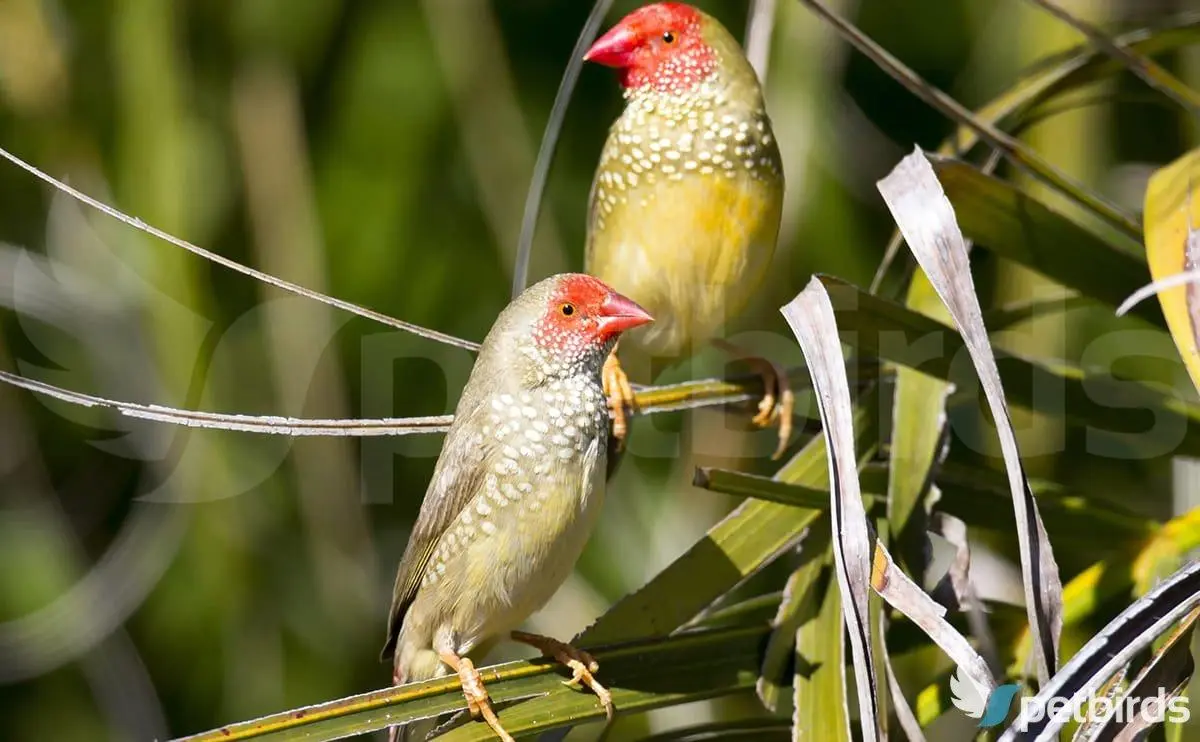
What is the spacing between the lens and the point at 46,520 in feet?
10.2

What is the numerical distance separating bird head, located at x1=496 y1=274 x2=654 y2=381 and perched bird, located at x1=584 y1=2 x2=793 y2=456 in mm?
281

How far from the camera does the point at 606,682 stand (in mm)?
1841

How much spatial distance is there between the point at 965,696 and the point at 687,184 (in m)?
1.02

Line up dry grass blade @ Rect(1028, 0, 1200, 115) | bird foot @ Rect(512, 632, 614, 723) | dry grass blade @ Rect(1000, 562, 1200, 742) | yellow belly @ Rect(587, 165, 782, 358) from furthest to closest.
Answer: yellow belly @ Rect(587, 165, 782, 358)
dry grass blade @ Rect(1028, 0, 1200, 115)
bird foot @ Rect(512, 632, 614, 723)
dry grass blade @ Rect(1000, 562, 1200, 742)

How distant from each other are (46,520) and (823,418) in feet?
7.17

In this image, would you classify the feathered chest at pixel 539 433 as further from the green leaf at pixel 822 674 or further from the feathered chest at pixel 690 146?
the feathered chest at pixel 690 146

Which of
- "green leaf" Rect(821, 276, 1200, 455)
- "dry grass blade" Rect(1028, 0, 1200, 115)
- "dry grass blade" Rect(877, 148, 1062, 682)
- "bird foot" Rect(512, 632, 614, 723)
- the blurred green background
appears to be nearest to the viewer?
"dry grass blade" Rect(877, 148, 1062, 682)

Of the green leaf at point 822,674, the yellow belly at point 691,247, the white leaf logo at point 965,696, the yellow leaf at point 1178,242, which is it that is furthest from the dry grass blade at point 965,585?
the yellow belly at point 691,247

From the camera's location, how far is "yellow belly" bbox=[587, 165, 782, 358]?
2.36m

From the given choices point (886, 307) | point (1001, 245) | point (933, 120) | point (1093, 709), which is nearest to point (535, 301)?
point (886, 307)

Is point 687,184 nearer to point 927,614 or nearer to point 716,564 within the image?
point 716,564

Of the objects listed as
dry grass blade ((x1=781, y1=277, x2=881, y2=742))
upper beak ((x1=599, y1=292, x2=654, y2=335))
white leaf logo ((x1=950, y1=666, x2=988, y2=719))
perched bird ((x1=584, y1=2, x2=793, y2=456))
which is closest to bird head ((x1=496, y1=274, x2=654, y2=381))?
upper beak ((x1=599, y1=292, x2=654, y2=335))

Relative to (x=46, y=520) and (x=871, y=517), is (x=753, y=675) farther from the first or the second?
(x=46, y=520)

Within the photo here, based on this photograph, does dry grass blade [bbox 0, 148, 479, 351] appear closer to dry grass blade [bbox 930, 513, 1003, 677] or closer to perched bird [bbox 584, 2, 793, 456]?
perched bird [bbox 584, 2, 793, 456]
